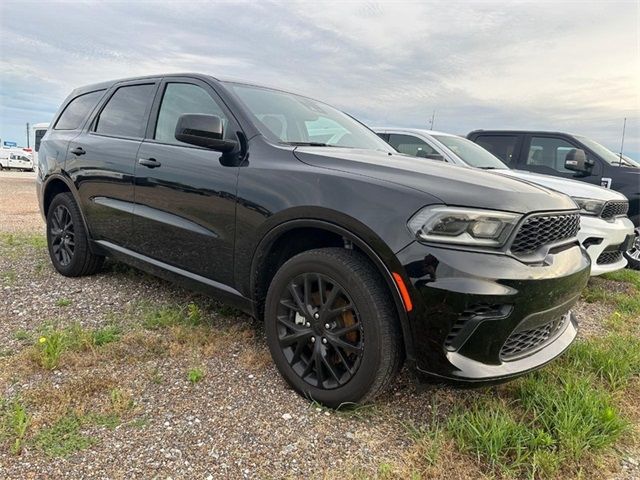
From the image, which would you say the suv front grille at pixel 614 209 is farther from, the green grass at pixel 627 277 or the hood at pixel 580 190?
the green grass at pixel 627 277

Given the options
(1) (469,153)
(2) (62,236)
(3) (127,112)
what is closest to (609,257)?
(1) (469,153)

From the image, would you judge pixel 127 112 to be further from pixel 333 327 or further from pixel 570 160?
pixel 570 160

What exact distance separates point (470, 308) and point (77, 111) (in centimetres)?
404

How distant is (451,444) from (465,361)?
0.40 metres

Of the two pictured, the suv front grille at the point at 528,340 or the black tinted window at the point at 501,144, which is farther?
the black tinted window at the point at 501,144

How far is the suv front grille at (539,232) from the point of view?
7.00ft

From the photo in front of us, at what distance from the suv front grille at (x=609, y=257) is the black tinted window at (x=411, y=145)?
80.9 inches

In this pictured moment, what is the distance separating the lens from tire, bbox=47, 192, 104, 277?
409cm

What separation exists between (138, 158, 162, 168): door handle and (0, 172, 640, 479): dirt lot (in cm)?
104

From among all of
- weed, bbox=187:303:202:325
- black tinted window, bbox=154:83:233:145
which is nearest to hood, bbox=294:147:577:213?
black tinted window, bbox=154:83:233:145

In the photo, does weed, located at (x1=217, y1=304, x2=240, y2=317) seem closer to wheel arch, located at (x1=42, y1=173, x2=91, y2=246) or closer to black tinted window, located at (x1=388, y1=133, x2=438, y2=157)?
wheel arch, located at (x1=42, y1=173, x2=91, y2=246)

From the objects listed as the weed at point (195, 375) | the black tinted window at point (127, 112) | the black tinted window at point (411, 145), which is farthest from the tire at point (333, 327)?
the black tinted window at point (411, 145)

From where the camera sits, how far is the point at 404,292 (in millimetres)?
2055

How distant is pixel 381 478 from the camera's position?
193cm
